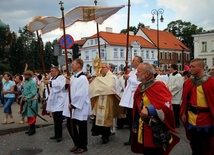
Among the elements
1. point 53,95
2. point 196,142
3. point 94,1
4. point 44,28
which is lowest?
point 196,142

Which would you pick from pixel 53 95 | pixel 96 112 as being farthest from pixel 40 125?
pixel 96 112

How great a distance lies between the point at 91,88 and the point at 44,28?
1941 mm

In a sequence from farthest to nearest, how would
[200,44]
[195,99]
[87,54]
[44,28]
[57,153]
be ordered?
[87,54] → [200,44] → [44,28] → [57,153] → [195,99]

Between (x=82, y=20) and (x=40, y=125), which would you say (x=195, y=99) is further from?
(x=40, y=125)

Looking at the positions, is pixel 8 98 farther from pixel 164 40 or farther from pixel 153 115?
pixel 164 40

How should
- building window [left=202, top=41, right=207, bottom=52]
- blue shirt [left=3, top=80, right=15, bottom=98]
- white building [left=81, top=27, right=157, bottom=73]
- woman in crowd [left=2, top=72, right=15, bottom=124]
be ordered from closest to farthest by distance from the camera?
woman in crowd [left=2, top=72, right=15, bottom=124] < blue shirt [left=3, top=80, right=15, bottom=98] < white building [left=81, top=27, right=157, bottom=73] < building window [left=202, top=41, right=207, bottom=52]

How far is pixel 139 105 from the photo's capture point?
4305 mm

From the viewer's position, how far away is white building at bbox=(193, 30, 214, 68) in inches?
2280

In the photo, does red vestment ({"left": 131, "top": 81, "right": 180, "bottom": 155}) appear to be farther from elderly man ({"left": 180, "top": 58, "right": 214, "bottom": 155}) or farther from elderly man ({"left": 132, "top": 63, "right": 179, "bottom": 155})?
elderly man ({"left": 180, "top": 58, "right": 214, "bottom": 155})

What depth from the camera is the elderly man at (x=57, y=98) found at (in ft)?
23.9

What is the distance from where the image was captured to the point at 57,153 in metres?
6.32

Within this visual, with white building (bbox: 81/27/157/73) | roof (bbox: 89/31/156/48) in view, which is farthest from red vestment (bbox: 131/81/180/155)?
roof (bbox: 89/31/156/48)

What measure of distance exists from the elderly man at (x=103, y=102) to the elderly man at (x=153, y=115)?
8.70 feet

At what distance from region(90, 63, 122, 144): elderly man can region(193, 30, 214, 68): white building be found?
5463 centimetres
